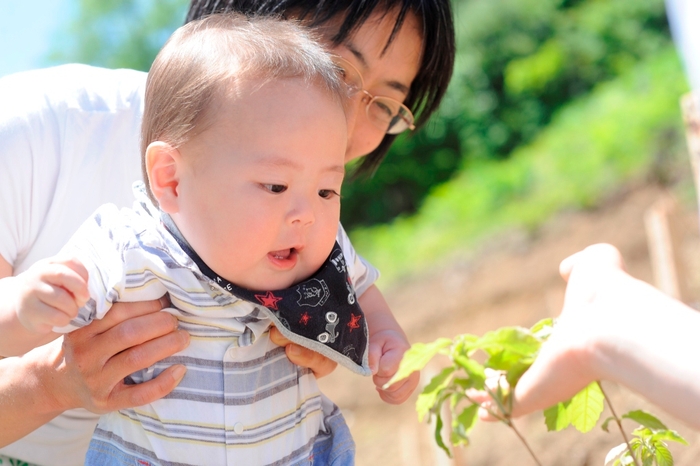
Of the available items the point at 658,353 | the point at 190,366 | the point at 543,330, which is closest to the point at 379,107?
the point at 190,366

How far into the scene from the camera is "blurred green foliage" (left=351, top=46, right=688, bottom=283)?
6.95m

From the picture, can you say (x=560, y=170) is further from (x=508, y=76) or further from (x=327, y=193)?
(x=327, y=193)

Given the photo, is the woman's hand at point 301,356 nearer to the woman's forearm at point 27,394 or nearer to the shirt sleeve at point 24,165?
the woman's forearm at point 27,394

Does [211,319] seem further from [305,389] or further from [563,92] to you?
[563,92]

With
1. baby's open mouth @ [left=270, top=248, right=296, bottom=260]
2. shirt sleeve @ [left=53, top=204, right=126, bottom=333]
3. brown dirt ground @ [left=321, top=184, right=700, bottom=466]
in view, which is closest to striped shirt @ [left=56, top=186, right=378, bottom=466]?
shirt sleeve @ [left=53, top=204, right=126, bottom=333]

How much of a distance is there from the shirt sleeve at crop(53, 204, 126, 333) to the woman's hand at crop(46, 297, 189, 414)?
0.04 metres

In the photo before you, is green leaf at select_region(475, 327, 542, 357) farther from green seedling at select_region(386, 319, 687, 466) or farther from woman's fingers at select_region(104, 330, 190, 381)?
woman's fingers at select_region(104, 330, 190, 381)

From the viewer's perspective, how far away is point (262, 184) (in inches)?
58.8

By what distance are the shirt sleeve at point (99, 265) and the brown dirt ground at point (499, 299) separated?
3141 millimetres

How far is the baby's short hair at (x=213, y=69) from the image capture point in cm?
153

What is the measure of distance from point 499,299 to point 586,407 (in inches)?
213

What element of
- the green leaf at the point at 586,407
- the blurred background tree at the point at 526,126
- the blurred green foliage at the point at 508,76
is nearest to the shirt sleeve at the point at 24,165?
the green leaf at the point at 586,407

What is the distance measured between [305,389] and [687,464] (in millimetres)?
2247

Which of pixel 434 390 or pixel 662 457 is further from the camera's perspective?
pixel 662 457
